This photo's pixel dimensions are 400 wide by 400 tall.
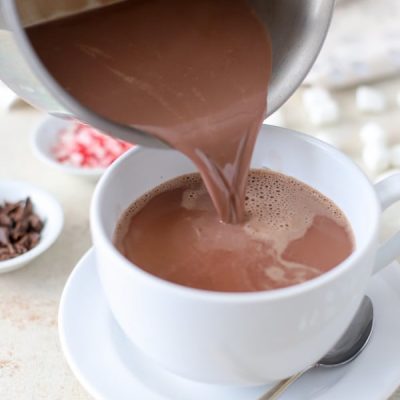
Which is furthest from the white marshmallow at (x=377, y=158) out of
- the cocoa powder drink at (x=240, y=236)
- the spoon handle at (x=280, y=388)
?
the spoon handle at (x=280, y=388)

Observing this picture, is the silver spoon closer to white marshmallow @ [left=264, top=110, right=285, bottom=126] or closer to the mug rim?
the mug rim

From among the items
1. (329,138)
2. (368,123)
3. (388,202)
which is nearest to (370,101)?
(368,123)

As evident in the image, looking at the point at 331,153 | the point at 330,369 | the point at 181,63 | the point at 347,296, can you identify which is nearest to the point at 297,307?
the point at 347,296

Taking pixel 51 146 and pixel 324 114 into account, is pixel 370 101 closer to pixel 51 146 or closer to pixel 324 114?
pixel 324 114

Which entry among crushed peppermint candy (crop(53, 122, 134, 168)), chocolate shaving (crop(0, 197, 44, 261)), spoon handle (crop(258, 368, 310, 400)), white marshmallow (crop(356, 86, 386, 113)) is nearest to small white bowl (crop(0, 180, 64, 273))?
chocolate shaving (crop(0, 197, 44, 261))

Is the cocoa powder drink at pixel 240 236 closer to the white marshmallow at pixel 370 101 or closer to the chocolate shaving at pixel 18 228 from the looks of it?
the chocolate shaving at pixel 18 228

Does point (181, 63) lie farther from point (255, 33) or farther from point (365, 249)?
point (365, 249)
